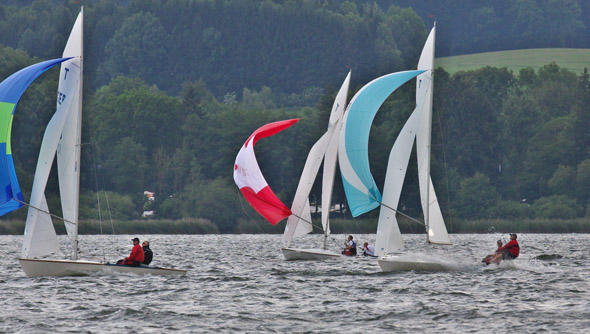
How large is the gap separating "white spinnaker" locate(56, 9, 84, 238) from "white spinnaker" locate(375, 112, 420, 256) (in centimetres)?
896

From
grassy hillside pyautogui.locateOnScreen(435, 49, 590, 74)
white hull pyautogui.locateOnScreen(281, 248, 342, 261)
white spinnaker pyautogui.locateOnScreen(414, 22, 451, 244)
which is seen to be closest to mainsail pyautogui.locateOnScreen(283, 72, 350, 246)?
white hull pyautogui.locateOnScreen(281, 248, 342, 261)

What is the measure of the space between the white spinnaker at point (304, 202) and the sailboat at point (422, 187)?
787 cm

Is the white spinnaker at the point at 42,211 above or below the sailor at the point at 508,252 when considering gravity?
above

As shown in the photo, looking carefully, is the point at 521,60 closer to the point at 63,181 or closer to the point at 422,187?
the point at 422,187

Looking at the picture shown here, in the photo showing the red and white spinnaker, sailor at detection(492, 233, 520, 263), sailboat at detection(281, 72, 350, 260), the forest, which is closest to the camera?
sailor at detection(492, 233, 520, 263)

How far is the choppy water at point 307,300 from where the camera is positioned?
24.2m

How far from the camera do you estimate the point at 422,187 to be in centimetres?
3609

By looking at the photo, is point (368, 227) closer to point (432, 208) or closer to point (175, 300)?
point (432, 208)

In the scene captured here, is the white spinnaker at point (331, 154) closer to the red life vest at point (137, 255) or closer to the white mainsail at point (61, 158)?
the red life vest at point (137, 255)

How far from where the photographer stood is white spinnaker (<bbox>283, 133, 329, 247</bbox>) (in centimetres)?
4316

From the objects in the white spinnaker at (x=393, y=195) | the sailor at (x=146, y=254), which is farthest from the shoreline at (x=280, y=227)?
the white spinnaker at (x=393, y=195)

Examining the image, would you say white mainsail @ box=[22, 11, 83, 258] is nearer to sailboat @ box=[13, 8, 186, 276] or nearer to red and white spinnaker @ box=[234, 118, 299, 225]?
sailboat @ box=[13, 8, 186, 276]

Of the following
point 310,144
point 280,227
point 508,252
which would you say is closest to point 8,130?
point 508,252

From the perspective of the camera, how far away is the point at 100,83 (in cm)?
18038
